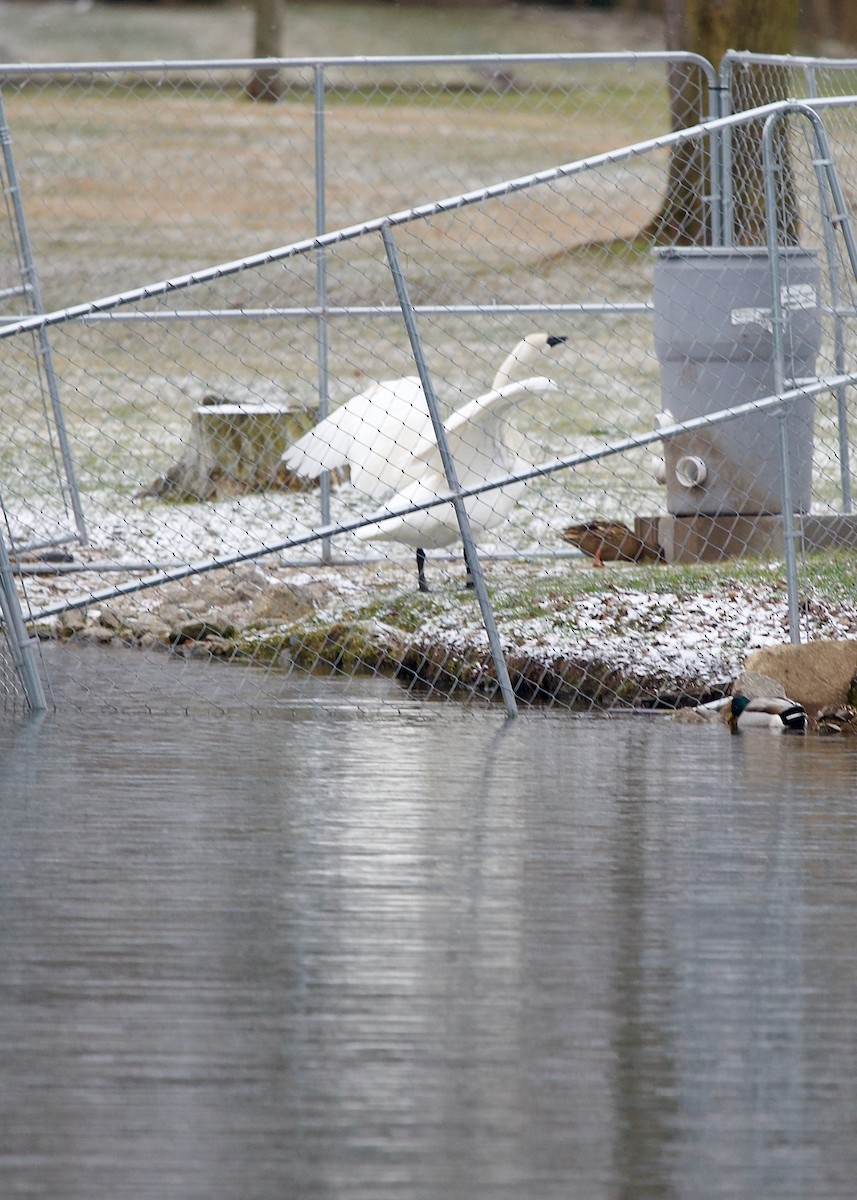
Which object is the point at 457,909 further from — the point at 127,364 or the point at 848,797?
the point at 127,364

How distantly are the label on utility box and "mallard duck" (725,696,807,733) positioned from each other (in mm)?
1849

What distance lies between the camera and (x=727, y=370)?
9875 mm

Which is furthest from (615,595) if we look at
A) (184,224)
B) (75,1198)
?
(184,224)

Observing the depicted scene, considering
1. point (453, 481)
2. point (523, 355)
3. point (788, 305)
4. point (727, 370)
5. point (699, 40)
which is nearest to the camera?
point (453, 481)

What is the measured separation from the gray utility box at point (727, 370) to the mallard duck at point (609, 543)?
465 millimetres

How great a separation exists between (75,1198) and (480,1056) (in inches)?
35.7

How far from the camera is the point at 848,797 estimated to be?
6.27 metres

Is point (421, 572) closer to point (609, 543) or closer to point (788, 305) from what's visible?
point (609, 543)

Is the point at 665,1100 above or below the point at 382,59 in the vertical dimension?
below

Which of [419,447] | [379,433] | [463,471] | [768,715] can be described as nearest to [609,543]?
[419,447]

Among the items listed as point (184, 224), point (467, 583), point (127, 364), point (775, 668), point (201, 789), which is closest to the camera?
point (201, 789)

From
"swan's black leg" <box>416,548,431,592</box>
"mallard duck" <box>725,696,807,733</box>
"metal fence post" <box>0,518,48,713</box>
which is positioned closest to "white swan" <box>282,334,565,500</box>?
"swan's black leg" <box>416,548,431,592</box>

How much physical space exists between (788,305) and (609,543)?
80.5 inches

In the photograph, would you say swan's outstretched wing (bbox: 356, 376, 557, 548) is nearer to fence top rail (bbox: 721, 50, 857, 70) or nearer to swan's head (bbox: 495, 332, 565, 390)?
swan's head (bbox: 495, 332, 565, 390)
